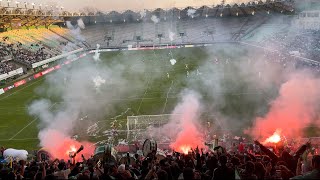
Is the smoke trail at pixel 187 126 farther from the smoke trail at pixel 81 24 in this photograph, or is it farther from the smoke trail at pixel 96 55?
the smoke trail at pixel 81 24

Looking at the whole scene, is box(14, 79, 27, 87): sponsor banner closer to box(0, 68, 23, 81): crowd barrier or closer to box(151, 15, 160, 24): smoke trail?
box(0, 68, 23, 81): crowd barrier

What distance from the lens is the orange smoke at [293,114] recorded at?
778 inches

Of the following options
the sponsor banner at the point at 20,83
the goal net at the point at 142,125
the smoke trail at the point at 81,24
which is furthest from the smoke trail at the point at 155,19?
the goal net at the point at 142,125

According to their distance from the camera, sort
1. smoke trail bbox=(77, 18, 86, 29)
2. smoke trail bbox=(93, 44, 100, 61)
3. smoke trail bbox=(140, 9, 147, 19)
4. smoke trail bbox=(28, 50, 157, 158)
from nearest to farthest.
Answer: smoke trail bbox=(28, 50, 157, 158) → smoke trail bbox=(93, 44, 100, 61) → smoke trail bbox=(77, 18, 86, 29) → smoke trail bbox=(140, 9, 147, 19)

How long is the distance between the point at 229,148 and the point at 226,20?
6508 cm

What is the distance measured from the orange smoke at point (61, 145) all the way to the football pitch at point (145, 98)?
0.65 meters

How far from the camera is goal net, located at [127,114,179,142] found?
20406 mm

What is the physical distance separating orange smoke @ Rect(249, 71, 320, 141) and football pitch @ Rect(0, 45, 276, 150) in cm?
210

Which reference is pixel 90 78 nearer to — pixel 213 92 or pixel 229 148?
pixel 213 92

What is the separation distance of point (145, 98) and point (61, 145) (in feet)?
42.9

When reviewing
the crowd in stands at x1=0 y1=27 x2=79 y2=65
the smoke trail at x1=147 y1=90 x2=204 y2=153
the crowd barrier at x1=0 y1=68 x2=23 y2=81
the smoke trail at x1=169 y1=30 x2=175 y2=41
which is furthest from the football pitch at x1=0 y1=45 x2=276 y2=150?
the smoke trail at x1=169 y1=30 x2=175 y2=41

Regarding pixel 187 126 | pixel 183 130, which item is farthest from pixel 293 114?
pixel 183 130

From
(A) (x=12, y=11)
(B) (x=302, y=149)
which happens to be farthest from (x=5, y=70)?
(B) (x=302, y=149)

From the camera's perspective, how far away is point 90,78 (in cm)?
4081
